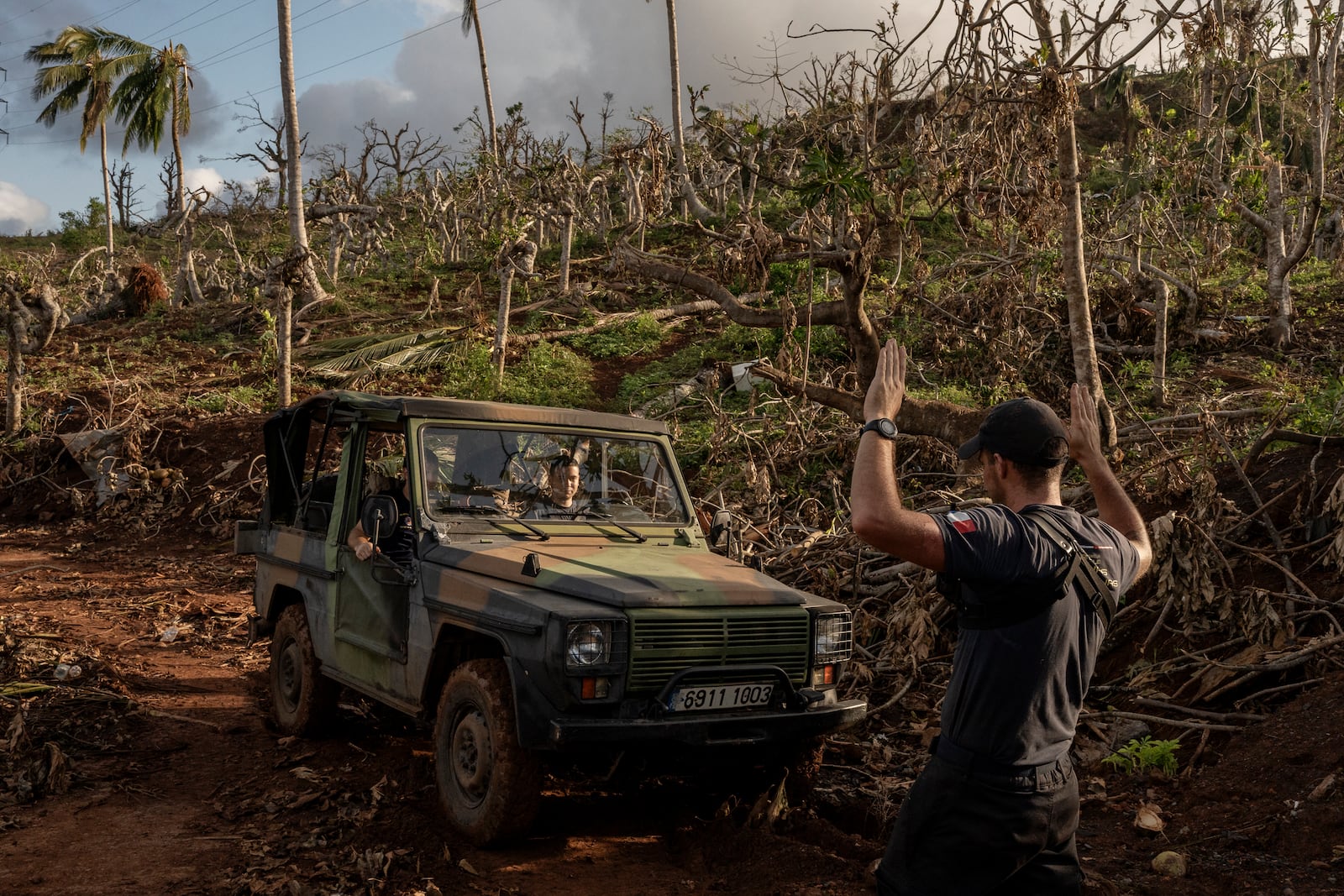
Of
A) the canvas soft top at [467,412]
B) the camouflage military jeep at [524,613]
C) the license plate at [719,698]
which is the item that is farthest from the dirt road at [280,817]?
the canvas soft top at [467,412]

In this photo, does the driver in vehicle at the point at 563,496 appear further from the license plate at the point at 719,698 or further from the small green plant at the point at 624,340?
the small green plant at the point at 624,340

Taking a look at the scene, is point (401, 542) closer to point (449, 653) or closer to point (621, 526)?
point (449, 653)

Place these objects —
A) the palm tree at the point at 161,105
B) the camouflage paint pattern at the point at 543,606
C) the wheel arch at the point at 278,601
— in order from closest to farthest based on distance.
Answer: the camouflage paint pattern at the point at 543,606 → the wheel arch at the point at 278,601 → the palm tree at the point at 161,105

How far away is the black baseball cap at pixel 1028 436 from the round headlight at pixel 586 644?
1987 mm

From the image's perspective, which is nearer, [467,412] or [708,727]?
[708,727]

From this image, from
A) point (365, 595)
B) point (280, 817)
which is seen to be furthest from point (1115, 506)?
point (280, 817)

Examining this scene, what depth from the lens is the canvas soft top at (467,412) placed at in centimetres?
563

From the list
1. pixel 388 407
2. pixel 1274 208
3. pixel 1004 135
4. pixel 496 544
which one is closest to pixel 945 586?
pixel 496 544

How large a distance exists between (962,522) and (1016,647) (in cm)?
36

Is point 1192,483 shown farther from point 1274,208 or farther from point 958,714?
→ point 1274,208

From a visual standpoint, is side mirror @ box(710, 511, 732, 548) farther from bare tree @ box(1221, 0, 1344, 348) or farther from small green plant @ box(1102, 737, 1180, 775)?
bare tree @ box(1221, 0, 1344, 348)

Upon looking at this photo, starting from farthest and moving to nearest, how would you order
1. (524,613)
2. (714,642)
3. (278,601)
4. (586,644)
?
1. (278,601)
2. (714,642)
3. (524,613)
4. (586,644)

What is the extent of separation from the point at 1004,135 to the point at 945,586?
6.37 meters

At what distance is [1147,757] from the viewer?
18.6 feet
